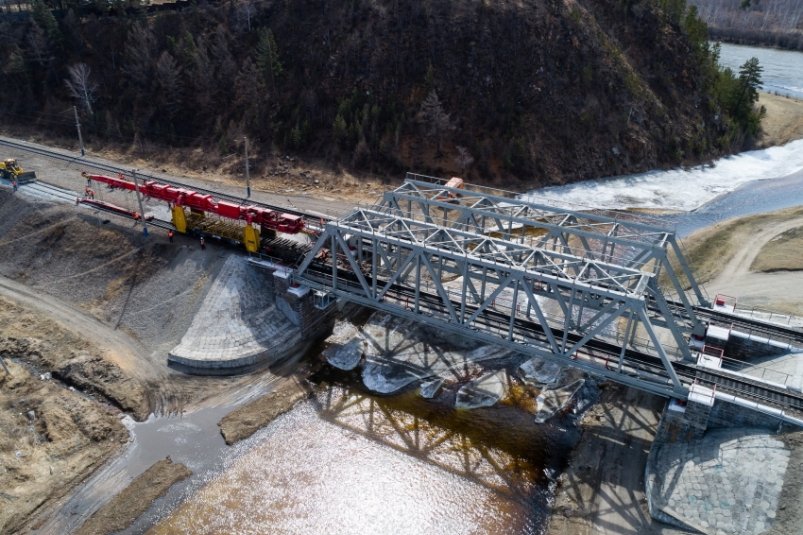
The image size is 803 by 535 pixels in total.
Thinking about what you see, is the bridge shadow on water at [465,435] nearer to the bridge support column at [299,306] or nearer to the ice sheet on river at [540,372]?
the ice sheet on river at [540,372]

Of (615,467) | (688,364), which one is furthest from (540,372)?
(688,364)

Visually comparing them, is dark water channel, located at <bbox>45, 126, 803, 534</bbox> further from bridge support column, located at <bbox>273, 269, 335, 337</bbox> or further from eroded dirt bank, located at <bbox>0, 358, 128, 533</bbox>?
bridge support column, located at <bbox>273, 269, 335, 337</bbox>

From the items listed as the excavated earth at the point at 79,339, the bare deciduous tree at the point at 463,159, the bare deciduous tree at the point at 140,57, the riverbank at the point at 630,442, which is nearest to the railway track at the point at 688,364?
the riverbank at the point at 630,442

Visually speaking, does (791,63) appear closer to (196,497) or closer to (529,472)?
(529,472)

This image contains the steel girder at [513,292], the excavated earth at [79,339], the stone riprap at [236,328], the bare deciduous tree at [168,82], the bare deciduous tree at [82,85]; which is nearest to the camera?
the steel girder at [513,292]

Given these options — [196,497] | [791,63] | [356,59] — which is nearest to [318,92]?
[356,59]

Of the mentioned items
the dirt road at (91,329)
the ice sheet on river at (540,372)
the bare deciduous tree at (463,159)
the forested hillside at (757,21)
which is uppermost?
the forested hillside at (757,21)

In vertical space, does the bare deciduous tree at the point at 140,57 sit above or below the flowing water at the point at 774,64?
below

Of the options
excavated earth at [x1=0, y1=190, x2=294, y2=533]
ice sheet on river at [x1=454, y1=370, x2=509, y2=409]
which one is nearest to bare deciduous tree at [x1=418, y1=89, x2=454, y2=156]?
excavated earth at [x1=0, y1=190, x2=294, y2=533]
